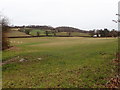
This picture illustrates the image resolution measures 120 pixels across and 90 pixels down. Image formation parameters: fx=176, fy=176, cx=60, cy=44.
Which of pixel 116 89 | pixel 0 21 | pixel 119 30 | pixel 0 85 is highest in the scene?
pixel 0 21

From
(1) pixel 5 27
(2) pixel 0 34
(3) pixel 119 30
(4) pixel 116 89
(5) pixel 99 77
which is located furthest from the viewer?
(1) pixel 5 27

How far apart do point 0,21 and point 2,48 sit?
18.8 feet

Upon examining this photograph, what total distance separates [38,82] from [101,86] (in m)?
3.88

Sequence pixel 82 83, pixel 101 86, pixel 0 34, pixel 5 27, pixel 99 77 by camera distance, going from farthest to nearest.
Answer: pixel 5 27 → pixel 0 34 → pixel 99 77 → pixel 82 83 → pixel 101 86

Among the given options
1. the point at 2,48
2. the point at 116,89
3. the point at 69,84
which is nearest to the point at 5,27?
the point at 2,48

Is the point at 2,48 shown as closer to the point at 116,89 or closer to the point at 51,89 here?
the point at 51,89

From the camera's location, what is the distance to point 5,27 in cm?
3859

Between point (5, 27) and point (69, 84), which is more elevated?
point (5, 27)

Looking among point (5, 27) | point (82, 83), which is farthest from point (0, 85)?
point (5, 27)

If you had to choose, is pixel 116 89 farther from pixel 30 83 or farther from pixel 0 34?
pixel 0 34

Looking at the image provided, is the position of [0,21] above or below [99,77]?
above

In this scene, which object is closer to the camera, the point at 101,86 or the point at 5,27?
the point at 101,86

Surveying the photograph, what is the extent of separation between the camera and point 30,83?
34.8 feet

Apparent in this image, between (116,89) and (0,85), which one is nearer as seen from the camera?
(116,89)
